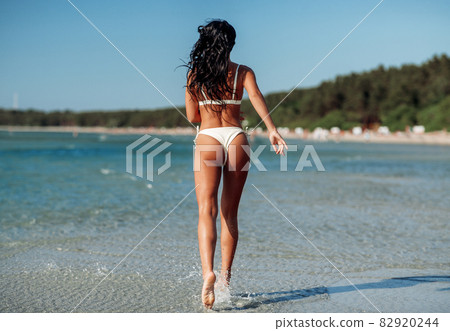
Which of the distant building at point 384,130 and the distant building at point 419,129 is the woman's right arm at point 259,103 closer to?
the distant building at point 419,129

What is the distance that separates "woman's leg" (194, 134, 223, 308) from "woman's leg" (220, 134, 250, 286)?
86mm

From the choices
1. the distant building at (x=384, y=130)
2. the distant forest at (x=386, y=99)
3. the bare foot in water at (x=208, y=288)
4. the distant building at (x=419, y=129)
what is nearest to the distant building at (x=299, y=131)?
the distant forest at (x=386, y=99)

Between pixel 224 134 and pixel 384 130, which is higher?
pixel 384 130

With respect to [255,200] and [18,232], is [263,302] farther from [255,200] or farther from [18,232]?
[255,200]

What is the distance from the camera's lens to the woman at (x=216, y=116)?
3.42 metres

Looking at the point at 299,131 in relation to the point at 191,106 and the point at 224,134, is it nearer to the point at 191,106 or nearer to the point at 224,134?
the point at 191,106

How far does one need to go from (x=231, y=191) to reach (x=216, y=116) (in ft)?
1.84

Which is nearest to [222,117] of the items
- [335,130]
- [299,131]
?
[335,130]

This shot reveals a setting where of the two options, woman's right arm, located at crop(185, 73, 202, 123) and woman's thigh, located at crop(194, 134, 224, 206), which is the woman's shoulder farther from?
woman's thigh, located at crop(194, 134, 224, 206)

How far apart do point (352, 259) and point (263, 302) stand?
1685 millimetres

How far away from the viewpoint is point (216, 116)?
3.48 meters

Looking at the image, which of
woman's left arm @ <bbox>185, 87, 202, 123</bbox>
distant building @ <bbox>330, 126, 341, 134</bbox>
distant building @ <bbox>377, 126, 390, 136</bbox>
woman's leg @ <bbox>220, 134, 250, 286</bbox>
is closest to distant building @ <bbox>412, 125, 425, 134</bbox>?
distant building @ <bbox>377, 126, 390, 136</bbox>

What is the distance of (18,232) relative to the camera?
20.7ft
